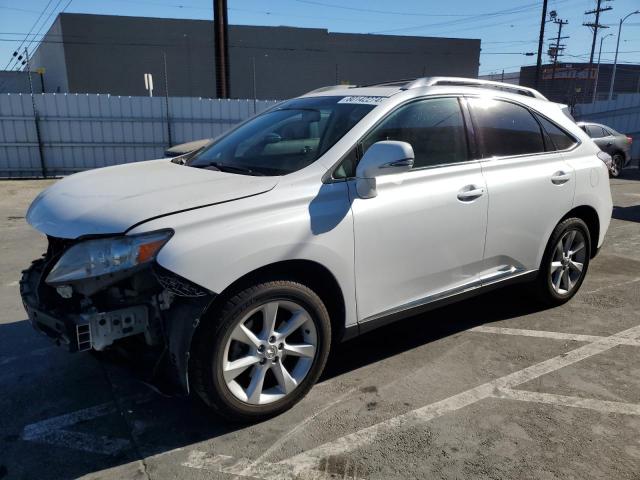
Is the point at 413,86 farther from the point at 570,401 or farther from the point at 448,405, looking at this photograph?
the point at 570,401

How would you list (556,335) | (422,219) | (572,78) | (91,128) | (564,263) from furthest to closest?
1. (572,78)
2. (91,128)
3. (564,263)
4. (556,335)
5. (422,219)

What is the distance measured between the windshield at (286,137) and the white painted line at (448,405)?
153 cm

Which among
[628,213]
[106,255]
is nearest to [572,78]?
[628,213]

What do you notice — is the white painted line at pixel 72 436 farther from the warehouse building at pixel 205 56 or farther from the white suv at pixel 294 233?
the warehouse building at pixel 205 56

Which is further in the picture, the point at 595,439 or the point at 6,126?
the point at 6,126

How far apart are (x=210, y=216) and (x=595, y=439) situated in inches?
92.6

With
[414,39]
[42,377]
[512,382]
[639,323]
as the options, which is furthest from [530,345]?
[414,39]

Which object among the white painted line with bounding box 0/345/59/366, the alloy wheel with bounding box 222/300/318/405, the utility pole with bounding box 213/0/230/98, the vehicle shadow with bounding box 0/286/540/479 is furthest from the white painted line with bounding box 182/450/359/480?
the utility pole with bounding box 213/0/230/98

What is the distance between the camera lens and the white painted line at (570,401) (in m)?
3.11

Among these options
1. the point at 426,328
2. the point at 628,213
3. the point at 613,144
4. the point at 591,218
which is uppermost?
the point at 591,218

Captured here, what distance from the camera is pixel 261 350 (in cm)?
284

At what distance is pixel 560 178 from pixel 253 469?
3202mm

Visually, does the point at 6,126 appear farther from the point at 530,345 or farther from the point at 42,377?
the point at 530,345

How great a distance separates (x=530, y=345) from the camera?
3961mm
